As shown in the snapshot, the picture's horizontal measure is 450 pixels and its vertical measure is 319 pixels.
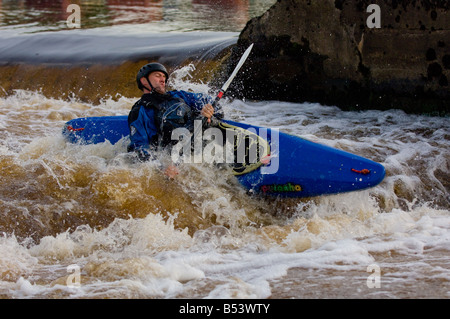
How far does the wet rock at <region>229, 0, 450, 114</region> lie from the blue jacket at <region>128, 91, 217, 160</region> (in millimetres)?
3725

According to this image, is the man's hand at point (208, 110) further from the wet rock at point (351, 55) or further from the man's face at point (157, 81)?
the wet rock at point (351, 55)

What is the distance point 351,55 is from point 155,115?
4047 millimetres

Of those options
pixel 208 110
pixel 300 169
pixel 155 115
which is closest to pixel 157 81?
pixel 155 115

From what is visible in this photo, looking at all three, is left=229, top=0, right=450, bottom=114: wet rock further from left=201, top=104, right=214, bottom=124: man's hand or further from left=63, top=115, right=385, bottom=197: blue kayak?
left=201, top=104, right=214, bottom=124: man's hand

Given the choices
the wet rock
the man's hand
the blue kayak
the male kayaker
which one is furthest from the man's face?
the wet rock

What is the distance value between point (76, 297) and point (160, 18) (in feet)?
44.8

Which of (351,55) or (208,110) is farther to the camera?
(351,55)

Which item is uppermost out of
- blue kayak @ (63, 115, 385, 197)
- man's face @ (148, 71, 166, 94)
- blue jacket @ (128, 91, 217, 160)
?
man's face @ (148, 71, 166, 94)

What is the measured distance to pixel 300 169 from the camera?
4.68 m

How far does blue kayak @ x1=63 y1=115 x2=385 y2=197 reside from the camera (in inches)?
176

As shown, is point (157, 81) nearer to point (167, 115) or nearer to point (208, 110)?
point (167, 115)

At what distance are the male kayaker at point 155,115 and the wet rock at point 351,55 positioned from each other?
358 centimetres

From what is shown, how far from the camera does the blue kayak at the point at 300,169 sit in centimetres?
448

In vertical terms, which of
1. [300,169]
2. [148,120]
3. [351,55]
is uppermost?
[351,55]
